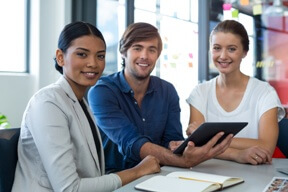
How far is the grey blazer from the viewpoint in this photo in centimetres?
122

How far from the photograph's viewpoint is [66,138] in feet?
4.14

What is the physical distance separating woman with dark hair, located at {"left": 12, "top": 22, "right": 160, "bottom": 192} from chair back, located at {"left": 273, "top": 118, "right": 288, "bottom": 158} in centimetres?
80

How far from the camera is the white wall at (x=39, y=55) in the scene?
3.46 metres

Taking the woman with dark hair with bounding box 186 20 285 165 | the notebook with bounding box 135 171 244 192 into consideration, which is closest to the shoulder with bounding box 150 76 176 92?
the woman with dark hair with bounding box 186 20 285 165

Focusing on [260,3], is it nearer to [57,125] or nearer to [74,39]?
[74,39]

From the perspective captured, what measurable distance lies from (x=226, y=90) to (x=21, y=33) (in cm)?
249

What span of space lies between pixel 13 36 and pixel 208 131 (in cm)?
291

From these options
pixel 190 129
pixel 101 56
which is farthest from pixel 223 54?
pixel 101 56

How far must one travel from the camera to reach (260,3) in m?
3.31

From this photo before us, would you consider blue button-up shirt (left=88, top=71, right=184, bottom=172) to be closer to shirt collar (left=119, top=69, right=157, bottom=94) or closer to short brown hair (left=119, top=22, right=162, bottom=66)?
shirt collar (left=119, top=69, right=157, bottom=94)

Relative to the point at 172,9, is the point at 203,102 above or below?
below

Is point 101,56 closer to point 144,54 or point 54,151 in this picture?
point 144,54

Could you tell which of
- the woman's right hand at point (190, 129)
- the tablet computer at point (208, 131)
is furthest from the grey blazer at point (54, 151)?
the woman's right hand at point (190, 129)

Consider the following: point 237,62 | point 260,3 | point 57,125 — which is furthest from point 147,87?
point 260,3
